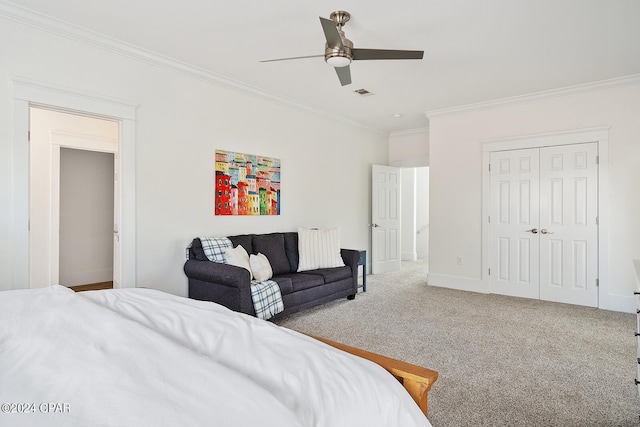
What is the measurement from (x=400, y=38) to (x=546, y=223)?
3322 mm

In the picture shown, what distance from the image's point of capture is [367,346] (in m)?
3.23

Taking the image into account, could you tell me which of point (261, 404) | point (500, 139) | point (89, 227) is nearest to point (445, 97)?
point (500, 139)

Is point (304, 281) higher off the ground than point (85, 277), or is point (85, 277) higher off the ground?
point (304, 281)

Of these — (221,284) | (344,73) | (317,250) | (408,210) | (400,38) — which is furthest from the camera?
(408,210)

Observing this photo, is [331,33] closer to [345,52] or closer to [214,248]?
[345,52]

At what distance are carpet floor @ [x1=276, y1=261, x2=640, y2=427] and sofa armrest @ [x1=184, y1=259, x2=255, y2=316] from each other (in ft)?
2.36

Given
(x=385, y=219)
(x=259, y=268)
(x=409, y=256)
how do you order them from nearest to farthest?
1. (x=259, y=268)
2. (x=385, y=219)
3. (x=409, y=256)

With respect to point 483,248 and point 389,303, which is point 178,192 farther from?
point 483,248

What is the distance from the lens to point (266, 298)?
3.56 metres

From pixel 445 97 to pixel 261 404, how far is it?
5.03 meters

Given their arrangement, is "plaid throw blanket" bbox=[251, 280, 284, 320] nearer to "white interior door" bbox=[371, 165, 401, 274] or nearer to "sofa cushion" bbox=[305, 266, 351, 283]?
"sofa cushion" bbox=[305, 266, 351, 283]

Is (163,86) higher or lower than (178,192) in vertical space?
higher

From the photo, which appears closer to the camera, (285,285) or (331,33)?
(331,33)

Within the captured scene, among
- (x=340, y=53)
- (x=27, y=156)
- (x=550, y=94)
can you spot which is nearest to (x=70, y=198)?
(x=27, y=156)
